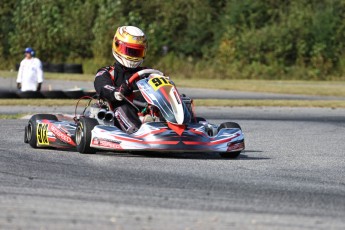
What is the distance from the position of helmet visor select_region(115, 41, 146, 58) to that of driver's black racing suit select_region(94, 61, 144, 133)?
16 centimetres

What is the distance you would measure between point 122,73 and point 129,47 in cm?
31

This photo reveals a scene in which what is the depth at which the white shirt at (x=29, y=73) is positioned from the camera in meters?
23.4

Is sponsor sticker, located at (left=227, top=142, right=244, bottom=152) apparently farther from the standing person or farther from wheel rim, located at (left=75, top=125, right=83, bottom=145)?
the standing person

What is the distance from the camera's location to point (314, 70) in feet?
136

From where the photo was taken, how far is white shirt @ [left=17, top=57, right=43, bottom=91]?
23.4m

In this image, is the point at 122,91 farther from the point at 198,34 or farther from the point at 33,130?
the point at 198,34

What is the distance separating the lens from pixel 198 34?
46656 mm

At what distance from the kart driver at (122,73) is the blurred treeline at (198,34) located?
2929 cm

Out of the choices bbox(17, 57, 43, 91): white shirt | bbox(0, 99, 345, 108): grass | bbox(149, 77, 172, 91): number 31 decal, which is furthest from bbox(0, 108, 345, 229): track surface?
bbox(17, 57, 43, 91): white shirt

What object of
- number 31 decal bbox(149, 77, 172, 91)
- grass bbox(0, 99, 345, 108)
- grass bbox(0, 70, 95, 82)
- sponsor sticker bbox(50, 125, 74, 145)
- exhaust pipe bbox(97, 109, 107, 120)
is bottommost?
grass bbox(0, 70, 95, 82)

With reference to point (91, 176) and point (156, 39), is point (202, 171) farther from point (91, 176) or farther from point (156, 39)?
point (156, 39)

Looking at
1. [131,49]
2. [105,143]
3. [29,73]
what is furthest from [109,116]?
[29,73]

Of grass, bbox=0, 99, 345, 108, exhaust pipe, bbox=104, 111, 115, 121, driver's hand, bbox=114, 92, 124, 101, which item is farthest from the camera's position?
grass, bbox=0, 99, 345, 108

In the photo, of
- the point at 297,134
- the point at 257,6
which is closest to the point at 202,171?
the point at 297,134
